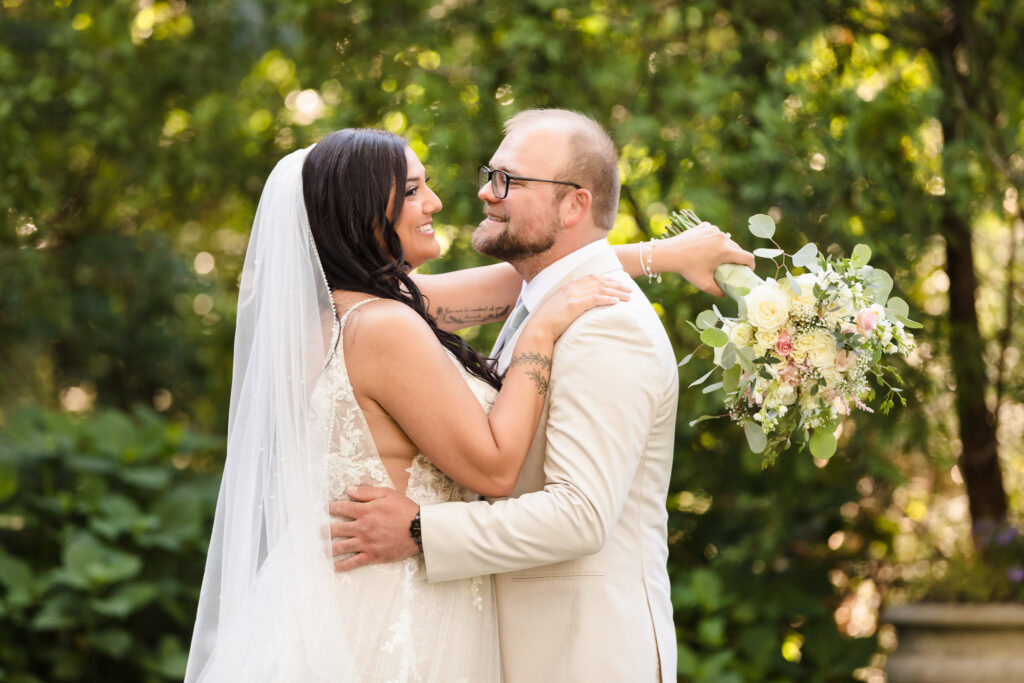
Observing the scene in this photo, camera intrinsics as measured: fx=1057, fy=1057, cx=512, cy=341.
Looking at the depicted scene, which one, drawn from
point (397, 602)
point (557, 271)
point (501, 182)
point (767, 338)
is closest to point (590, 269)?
point (557, 271)

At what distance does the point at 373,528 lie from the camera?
2.59 meters

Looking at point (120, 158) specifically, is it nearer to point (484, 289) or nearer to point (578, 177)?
point (484, 289)

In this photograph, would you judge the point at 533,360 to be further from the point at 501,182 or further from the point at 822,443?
the point at 822,443

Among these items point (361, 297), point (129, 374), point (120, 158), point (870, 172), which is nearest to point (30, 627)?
point (129, 374)

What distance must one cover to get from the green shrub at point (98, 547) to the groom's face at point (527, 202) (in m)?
3.43

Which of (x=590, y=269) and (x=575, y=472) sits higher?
(x=590, y=269)

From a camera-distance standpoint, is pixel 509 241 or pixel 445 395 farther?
pixel 509 241

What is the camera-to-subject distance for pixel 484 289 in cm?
348

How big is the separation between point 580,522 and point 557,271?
77cm

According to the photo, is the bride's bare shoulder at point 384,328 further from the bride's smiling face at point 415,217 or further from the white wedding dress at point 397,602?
the bride's smiling face at point 415,217

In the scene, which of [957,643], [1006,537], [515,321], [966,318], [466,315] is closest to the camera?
[515,321]

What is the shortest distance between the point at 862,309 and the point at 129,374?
620 centimetres

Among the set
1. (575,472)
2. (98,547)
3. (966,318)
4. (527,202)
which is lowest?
(98,547)

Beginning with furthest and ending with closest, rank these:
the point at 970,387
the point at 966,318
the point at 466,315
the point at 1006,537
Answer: the point at 966,318 → the point at 970,387 → the point at 1006,537 → the point at 466,315
